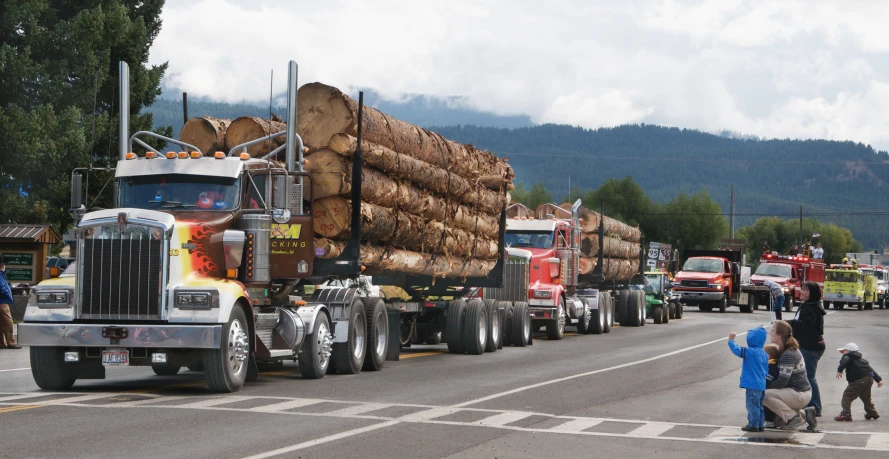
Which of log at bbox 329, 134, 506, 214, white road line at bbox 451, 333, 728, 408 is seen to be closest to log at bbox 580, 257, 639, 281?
white road line at bbox 451, 333, 728, 408

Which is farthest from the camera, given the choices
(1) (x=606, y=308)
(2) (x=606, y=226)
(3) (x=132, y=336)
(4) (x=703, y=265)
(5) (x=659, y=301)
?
Answer: (4) (x=703, y=265)

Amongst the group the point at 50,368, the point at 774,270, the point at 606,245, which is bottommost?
the point at 50,368

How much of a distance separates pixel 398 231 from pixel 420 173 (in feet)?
4.71

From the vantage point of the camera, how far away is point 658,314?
4775 cm

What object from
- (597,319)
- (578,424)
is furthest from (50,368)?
(597,319)

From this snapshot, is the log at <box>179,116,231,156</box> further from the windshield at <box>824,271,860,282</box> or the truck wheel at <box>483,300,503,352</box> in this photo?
the windshield at <box>824,271,860,282</box>

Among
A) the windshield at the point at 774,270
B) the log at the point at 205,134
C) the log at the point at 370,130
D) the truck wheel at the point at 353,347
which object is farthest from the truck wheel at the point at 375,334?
the windshield at the point at 774,270

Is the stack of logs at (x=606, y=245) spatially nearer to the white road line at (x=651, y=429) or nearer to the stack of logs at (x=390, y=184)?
the stack of logs at (x=390, y=184)

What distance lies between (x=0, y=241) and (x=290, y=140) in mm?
17375

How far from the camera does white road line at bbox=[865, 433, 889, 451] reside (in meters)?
12.4

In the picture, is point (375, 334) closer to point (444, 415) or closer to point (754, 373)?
point (444, 415)

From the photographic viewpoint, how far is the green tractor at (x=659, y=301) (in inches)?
1892

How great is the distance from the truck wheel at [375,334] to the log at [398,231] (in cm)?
104

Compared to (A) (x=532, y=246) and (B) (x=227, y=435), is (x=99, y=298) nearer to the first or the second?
(B) (x=227, y=435)
